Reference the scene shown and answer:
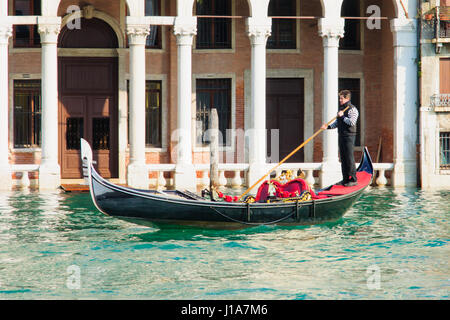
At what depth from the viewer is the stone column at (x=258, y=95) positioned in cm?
1955

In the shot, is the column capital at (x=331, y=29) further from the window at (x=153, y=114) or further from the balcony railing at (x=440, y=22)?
the window at (x=153, y=114)

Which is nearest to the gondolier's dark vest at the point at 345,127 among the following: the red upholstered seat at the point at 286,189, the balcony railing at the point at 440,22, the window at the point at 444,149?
the red upholstered seat at the point at 286,189

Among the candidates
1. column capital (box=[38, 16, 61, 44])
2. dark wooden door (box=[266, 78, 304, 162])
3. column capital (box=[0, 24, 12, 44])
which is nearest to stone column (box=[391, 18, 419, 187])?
dark wooden door (box=[266, 78, 304, 162])

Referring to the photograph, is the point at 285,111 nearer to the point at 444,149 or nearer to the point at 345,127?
the point at 444,149

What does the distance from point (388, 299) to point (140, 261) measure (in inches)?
143

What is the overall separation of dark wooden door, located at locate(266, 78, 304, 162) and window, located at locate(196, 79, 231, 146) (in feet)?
3.63

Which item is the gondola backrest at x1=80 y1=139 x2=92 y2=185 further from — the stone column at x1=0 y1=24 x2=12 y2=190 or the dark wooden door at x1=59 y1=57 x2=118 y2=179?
the dark wooden door at x1=59 y1=57 x2=118 y2=179

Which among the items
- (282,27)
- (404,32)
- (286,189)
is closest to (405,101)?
(404,32)

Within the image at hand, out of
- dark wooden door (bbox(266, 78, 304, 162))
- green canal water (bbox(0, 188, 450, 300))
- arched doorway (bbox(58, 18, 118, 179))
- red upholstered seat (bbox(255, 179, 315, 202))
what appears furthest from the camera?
dark wooden door (bbox(266, 78, 304, 162))

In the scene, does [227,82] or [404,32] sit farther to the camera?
[227,82]

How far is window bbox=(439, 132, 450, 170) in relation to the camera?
20.3 metres

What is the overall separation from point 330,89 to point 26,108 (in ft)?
25.7

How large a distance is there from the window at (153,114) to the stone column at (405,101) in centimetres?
617

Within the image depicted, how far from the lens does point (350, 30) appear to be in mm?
22406
